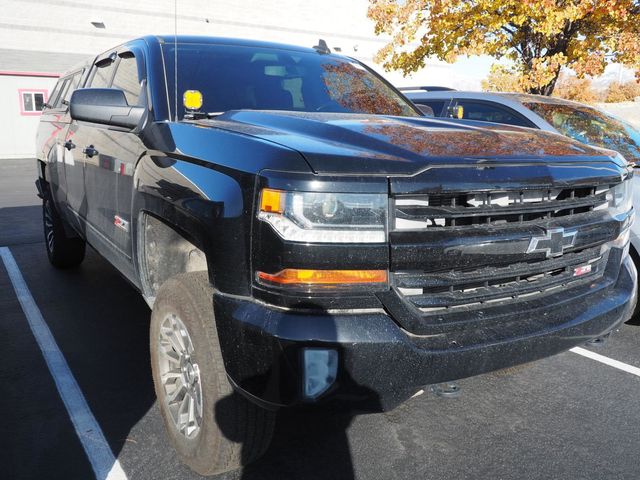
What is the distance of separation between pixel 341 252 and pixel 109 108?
178cm

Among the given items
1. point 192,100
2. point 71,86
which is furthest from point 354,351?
point 71,86

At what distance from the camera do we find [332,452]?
2840 mm

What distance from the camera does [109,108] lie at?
3.16 meters

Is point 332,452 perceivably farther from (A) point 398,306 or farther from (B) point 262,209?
(B) point 262,209

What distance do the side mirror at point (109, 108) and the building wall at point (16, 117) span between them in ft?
73.6

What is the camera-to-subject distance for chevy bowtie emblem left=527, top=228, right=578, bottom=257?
2393 millimetres

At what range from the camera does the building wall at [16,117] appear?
2281 centimetres

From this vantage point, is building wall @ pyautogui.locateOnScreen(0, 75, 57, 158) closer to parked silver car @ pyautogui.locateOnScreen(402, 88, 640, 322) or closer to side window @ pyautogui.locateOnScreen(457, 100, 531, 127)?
side window @ pyautogui.locateOnScreen(457, 100, 531, 127)

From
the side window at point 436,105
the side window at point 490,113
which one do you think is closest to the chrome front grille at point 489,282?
the side window at point 490,113

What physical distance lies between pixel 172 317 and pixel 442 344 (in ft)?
3.91

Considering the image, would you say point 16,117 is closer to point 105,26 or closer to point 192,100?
point 105,26

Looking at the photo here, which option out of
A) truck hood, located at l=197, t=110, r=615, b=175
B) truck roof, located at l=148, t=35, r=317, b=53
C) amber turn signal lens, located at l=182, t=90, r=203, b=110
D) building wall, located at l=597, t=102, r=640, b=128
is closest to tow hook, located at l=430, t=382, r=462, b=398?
truck hood, located at l=197, t=110, r=615, b=175

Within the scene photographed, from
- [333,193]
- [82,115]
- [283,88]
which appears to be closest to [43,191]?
[82,115]

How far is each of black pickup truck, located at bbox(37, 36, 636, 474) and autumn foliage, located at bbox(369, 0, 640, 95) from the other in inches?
287
